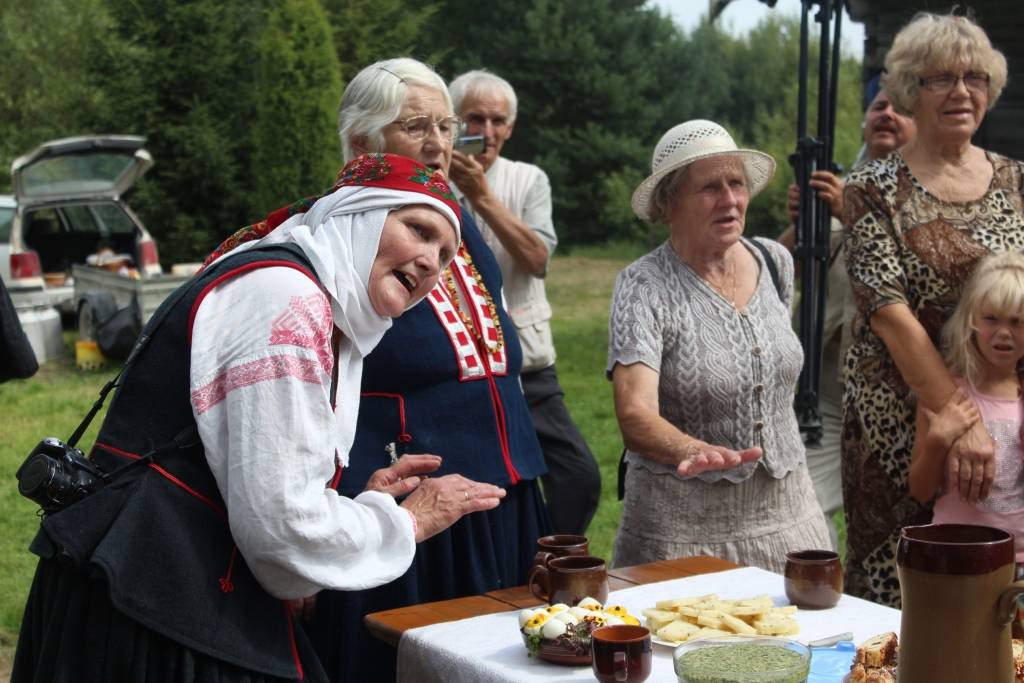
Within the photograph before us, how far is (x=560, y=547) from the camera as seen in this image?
2322 mm

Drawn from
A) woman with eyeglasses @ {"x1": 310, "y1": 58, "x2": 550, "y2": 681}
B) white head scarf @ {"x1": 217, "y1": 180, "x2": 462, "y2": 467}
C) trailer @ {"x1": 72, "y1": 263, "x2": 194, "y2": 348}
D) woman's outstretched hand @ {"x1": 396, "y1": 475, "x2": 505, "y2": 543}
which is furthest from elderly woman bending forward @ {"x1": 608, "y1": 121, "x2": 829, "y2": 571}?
trailer @ {"x1": 72, "y1": 263, "x2": 194, "y2": 348}

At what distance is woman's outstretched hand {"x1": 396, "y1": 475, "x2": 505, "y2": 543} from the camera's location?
213cm

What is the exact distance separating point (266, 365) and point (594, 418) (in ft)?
22.0

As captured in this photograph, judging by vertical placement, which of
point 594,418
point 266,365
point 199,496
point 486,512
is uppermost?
point 266,365

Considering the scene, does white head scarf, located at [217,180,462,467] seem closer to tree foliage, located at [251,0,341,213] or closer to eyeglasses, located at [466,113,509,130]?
eyeglasses, located at [466,113,509,130]

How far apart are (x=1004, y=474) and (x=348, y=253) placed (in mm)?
1921

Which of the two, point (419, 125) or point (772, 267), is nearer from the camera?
point (419, 125)

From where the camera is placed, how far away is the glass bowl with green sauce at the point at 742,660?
5.65 ft

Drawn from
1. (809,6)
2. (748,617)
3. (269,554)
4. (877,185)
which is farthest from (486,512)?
(809,6)

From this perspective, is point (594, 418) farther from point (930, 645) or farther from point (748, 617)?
point (930, 645)

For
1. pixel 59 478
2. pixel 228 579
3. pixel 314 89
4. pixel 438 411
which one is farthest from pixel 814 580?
pixel 314 89

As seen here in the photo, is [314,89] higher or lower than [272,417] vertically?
higher

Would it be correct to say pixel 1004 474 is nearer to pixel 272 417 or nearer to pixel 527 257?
pixel 527 257

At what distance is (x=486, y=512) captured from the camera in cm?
284
